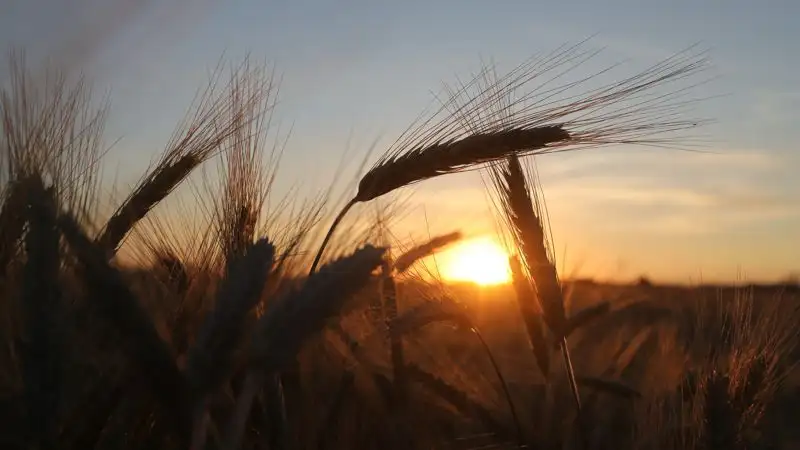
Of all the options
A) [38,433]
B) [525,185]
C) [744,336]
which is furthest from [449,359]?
[38,433]

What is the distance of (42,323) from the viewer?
1388 millimetres

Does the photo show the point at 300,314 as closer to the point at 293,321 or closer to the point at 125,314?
the point at 293,321

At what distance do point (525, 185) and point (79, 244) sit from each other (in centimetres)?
157

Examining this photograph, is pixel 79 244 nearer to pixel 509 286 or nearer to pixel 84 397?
pixel 84 397

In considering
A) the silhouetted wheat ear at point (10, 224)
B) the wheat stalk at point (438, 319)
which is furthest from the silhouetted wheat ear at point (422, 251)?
the silhouetted wheat ear at point (10, 224)

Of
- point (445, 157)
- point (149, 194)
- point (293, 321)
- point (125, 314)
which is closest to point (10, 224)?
point (149, 194)

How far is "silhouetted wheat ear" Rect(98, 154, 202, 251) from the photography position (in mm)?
2182

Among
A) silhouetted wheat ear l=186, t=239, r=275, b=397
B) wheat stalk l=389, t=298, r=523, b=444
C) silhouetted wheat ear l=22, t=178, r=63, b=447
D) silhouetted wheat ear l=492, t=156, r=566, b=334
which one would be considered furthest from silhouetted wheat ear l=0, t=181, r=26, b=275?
Result: silhouetted wheat ear l=492, t=156, r=566, b=334

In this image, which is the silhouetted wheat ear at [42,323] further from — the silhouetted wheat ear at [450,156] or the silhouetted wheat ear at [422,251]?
the silhouetted wheat ear at [422,251]

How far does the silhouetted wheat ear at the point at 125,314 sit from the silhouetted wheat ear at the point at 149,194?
767 millimetres

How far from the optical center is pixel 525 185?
105 inches

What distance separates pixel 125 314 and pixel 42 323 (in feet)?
0.43

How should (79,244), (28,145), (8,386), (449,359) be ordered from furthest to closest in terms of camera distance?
(449,359) < (28,145) < (8,386) < (79,244)

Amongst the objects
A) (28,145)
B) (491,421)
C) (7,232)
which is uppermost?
(28,145)
